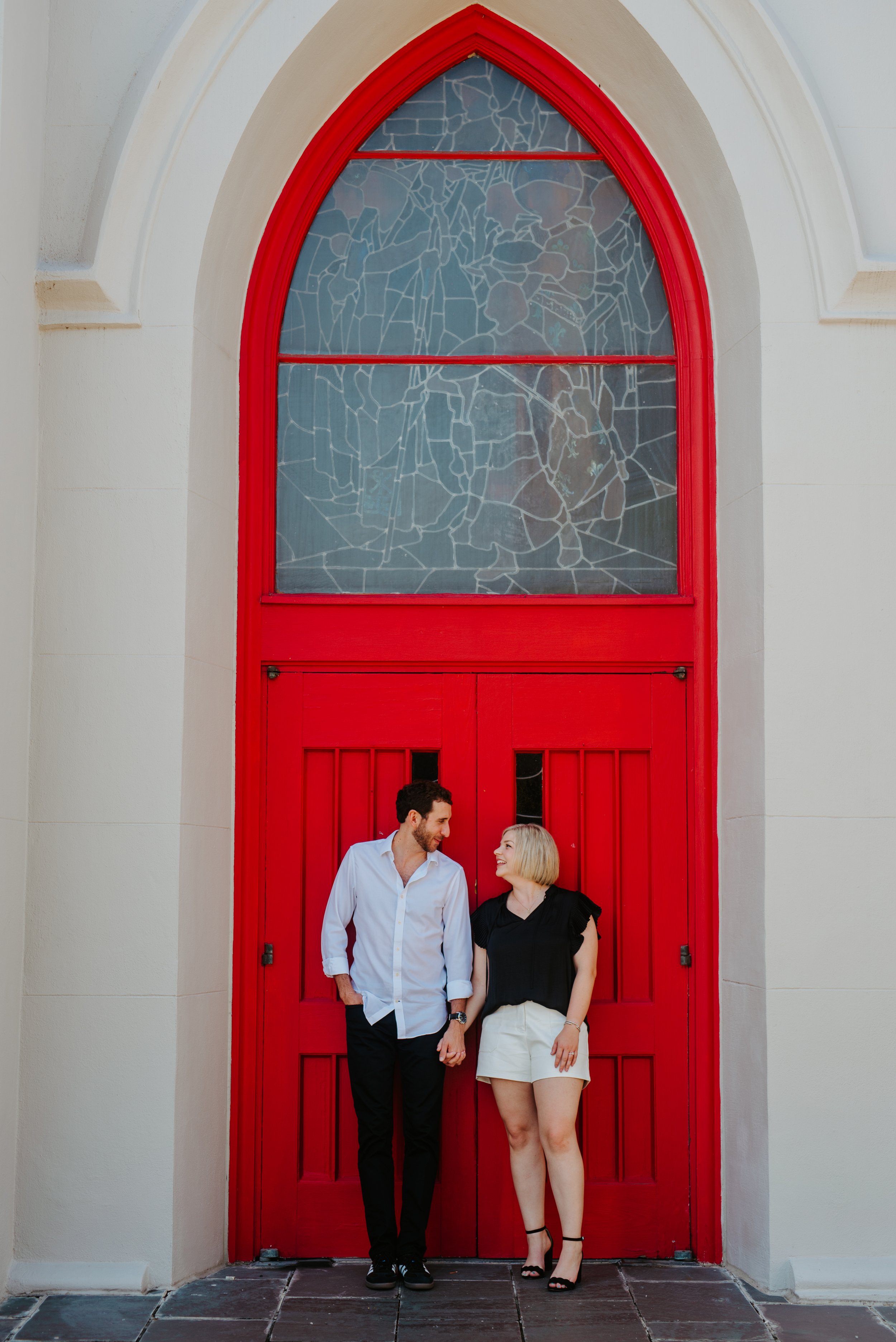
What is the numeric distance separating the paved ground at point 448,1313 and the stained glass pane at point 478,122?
4419mm

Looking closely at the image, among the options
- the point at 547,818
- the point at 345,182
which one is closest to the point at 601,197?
the point at 345,182

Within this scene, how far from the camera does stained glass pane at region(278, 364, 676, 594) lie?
4.79m

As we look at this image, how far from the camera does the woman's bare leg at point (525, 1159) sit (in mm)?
4262

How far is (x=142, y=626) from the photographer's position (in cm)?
429

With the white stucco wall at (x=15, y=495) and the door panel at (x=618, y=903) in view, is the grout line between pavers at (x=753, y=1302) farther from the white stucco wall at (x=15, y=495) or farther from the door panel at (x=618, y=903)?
the white stucco wall at (x=15, y=495)

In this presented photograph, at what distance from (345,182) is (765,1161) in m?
4.15

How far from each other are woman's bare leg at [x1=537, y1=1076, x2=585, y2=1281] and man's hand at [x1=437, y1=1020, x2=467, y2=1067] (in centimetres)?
31

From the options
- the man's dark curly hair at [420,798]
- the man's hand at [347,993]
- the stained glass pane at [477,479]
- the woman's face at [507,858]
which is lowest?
the man's hand at [347,993]

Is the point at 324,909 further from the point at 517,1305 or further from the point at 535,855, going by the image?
the point at 517,1305

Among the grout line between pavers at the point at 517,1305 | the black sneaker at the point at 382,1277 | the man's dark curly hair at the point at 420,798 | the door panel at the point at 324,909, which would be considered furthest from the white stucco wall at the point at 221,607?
the grout line between pavers at the point at 517,1305

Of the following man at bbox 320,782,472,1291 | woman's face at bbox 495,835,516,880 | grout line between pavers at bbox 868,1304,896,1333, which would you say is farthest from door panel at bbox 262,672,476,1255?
grout line between pavers at bbox 868,1304,896,1333

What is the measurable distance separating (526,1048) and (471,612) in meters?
1.67

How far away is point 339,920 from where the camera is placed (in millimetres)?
4418

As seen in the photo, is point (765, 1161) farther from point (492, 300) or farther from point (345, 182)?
point (345, 182)
